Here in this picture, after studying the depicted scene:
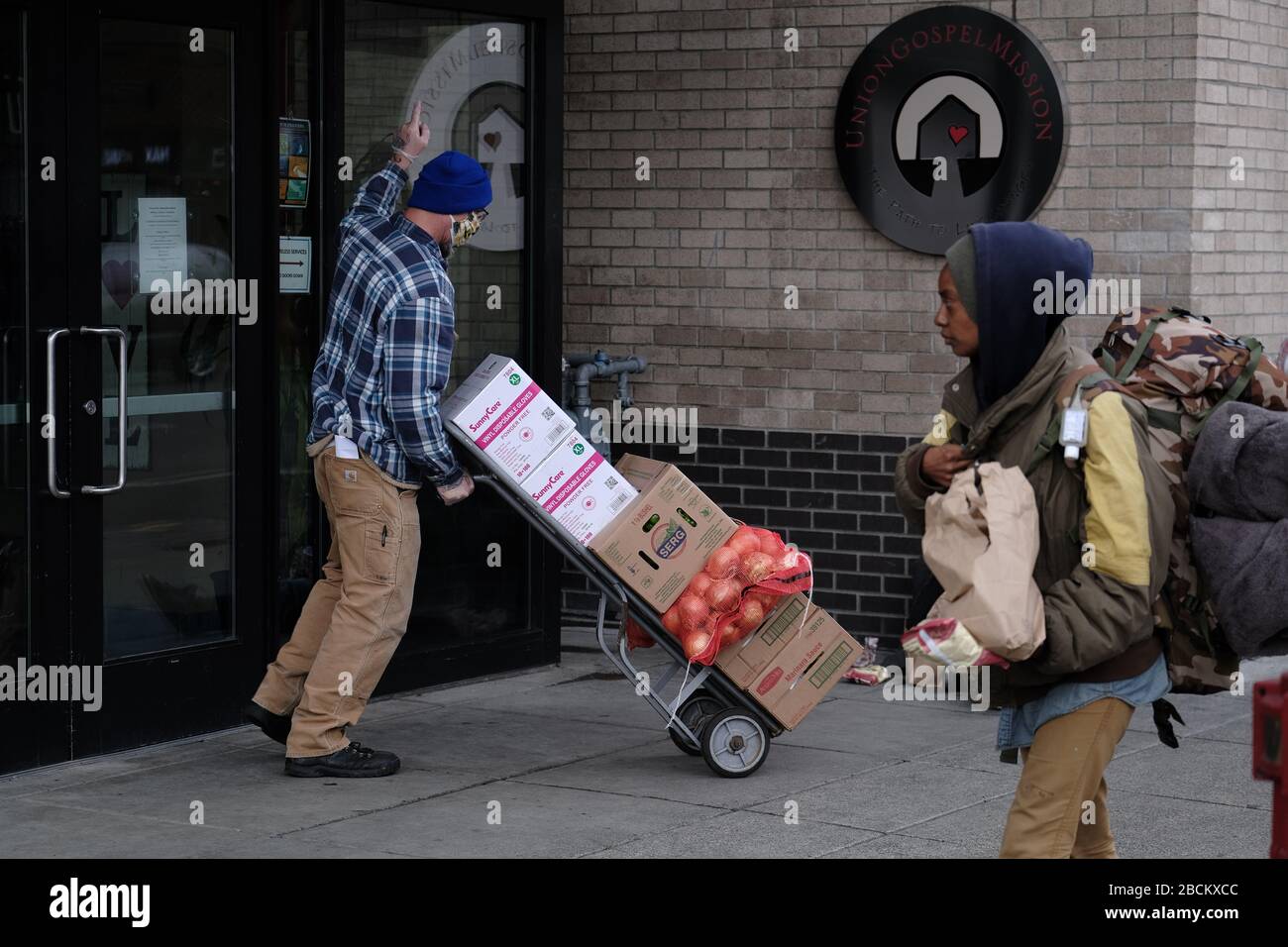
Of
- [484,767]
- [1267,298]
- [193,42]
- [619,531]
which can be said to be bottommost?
[484,767]

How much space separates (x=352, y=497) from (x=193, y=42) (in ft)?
6.13

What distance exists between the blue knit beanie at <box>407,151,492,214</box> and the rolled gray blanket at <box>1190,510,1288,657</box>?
9.86 ft

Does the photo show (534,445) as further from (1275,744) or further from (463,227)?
(1275,744)

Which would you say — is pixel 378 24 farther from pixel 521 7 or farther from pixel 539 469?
pixel 539 469

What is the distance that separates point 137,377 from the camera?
6840 millimetres

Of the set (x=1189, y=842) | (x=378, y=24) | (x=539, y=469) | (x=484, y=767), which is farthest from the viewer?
(x=378, y=24)

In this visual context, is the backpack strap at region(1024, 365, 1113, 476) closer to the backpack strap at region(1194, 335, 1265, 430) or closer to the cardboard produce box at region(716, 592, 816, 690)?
the backpack strap at region(1194, 335, 1265, 430)

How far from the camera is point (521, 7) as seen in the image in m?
8.30

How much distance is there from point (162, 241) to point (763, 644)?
2.58 meters

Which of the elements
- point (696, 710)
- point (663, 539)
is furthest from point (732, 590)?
point (696, 710)

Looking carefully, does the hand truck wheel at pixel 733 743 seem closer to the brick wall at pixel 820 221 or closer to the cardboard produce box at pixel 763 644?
the cardboard produce box at pixel 763 644

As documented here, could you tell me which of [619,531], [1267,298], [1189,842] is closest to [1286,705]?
[1189,842]

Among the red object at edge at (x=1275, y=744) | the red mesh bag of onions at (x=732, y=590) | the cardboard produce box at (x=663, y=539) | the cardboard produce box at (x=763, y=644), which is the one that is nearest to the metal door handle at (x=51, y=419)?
the cardboard produce box at (x=663, y=539)

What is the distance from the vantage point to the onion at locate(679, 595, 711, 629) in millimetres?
6230
